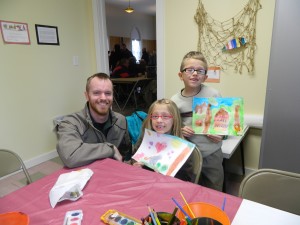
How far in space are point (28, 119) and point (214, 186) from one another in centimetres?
232

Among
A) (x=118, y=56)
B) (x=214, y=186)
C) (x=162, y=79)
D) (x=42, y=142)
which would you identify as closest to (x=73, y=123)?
(x=214, y=186)

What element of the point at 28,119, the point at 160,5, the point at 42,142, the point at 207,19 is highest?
the point at 160,5

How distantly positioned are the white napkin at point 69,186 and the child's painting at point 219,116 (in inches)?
30.5

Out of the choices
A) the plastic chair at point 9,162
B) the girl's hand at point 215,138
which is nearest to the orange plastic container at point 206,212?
the girl's hand at point 215,138

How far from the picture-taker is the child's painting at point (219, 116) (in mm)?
1388

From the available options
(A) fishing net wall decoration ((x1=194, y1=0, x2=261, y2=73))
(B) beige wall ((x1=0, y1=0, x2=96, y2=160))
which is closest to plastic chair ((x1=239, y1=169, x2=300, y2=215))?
(A) fishing net wall decoration ((x1=194, y1=0, x2=261, y2=73))

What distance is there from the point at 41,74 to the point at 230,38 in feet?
7.51

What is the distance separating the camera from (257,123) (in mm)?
2297

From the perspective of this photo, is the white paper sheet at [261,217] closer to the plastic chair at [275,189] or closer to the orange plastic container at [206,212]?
the orange plastic container at [206,212]

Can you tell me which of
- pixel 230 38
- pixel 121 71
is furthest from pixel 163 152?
pixel 121 71

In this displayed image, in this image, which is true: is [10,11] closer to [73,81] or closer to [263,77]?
[73,81]

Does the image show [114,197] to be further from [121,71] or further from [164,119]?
[121,71]

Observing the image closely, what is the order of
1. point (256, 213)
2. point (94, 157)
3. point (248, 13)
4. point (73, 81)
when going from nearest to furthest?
point (256, 213), point (94, 157), point (248, 13), point (73, 81)

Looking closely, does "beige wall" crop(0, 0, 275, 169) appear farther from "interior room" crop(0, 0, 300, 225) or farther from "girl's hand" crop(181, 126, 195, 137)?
"girl's hand" crop(181, 126, 195, 137)
